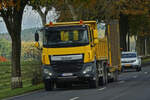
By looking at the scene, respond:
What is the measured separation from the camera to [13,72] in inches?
1198

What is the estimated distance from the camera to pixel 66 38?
2553 cm

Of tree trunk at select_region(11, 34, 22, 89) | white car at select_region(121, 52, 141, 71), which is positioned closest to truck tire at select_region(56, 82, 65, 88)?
tree trunk at select_region(11, 34, 22, 89)

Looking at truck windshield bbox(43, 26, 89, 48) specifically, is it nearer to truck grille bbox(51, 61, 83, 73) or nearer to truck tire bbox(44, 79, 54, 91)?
truck grille bbox(51, 61, 83, 73)

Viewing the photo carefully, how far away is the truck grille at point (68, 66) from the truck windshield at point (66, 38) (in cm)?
79

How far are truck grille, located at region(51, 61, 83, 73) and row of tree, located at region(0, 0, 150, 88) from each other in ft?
12.1

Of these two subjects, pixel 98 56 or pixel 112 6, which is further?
pixel 112 6

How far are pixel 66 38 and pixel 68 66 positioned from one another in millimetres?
1240

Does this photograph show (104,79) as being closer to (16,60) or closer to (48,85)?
(48,85)

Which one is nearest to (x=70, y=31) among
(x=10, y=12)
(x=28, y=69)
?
(x=10, y=12)

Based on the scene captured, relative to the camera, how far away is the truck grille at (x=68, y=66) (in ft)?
83.3

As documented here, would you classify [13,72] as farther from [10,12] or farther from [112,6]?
[112,6]

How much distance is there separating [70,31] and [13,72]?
6.03m

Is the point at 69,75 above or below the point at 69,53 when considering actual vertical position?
below

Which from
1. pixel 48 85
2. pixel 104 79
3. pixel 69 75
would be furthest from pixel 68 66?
pixel 104 79
